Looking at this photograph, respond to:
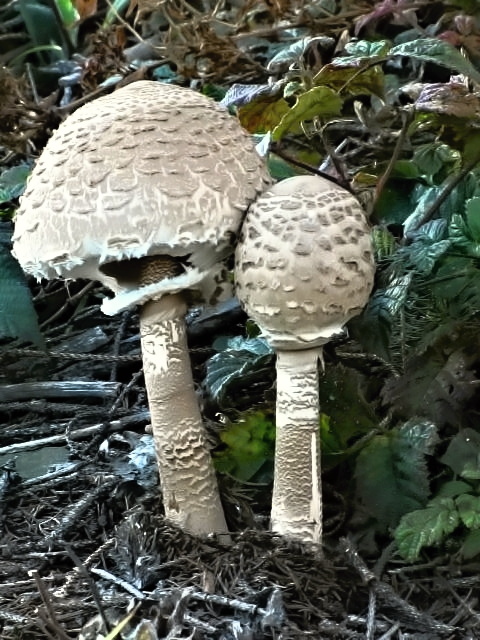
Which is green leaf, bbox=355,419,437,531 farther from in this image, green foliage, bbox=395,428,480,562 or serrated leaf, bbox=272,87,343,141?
serrated leaf, bbox=272,87,343,141

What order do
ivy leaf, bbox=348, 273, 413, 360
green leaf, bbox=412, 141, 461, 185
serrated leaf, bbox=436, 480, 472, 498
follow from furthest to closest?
green leaf, bbox=412, 141, 461, 185, ivy leaf, bbox=348, 273, 413, 360, serrated leaf, bbox=436, 480, 472, 498

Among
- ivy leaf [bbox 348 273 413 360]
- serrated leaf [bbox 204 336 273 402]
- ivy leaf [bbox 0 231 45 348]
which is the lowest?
serrated leaf [bbox 204 336 273 402]

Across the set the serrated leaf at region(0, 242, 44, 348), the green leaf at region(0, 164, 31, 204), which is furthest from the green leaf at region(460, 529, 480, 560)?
the green leaf at region(0, 164, 31, 204)

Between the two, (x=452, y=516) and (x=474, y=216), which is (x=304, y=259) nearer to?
(x=474, y=216)

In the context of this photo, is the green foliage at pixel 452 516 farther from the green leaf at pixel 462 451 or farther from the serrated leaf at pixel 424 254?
the serrated leaf at pixel 424 254

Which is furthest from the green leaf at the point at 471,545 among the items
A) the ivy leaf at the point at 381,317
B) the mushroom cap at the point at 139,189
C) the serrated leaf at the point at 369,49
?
the serrated leaf at the point at 369,49
